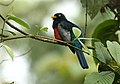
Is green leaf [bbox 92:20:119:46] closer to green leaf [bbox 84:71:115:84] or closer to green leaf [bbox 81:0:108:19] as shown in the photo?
green leaf [bbox 81:0:108:19]

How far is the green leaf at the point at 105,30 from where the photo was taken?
1.64 metres

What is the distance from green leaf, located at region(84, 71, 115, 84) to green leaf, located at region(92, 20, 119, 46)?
562mm

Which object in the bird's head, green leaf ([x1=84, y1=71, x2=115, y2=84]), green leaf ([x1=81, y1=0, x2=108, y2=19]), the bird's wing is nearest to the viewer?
green leaf ([x1=84, y1=71, x2=115, y2=84])

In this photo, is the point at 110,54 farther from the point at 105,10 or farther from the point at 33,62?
the point at 33,62

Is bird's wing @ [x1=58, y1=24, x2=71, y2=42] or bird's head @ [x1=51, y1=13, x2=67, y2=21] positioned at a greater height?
bird's head @ [x1=51, y1=13, x2=67, y2=21]

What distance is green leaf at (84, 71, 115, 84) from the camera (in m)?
1.04

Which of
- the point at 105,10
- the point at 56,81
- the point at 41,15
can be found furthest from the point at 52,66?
the point at 105,10

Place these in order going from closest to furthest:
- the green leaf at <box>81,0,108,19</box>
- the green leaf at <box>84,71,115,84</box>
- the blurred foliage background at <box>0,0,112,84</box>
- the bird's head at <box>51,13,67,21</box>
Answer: the green leaf at <box>84,71,115,84</box>, the green leaf at <box>81,0,108,19</box>, the bird's head at <box>51,13,67,21</box>, the blurred foliage background at <box>0,0,112,84</box>

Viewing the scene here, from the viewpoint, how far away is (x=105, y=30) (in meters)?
1.64

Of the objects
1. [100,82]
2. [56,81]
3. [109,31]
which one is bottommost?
[56,81]

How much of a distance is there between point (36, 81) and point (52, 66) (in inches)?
14.1

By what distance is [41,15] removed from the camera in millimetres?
5934

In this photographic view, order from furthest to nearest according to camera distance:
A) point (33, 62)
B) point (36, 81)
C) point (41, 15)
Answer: point (41, 15), point (33, 62), point (36, 81)

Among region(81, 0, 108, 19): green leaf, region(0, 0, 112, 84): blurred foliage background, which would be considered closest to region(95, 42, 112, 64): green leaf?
region(81, 0, 108, 19): green leaf
